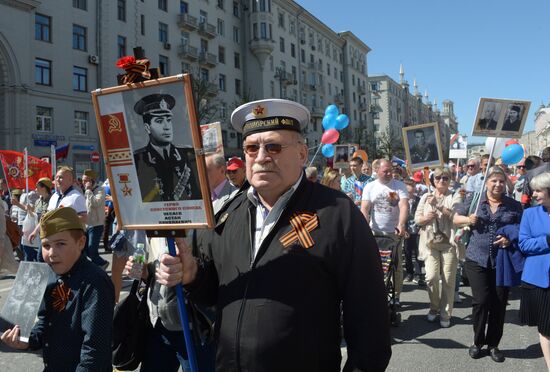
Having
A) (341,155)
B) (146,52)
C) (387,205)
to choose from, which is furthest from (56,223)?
(146,52)

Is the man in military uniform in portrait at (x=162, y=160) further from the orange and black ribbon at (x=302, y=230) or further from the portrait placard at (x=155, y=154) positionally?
the orange and black ribbon at (x=302, y=230)

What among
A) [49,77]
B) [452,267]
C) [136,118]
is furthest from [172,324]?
[49,77]

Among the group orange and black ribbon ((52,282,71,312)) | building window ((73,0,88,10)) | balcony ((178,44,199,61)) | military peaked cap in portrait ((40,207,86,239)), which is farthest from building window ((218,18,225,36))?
orange and black ribbon ((52,282,71,312))

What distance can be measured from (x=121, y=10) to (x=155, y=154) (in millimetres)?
33876

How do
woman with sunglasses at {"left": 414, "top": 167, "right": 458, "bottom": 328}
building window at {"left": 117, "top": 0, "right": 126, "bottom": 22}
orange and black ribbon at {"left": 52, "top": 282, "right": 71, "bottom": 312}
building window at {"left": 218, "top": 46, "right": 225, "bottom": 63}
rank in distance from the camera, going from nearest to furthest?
orange and black ribbon at {"left": 52, "top": 282, "right": 71, "bottom": 312} < woman with sunglasses at {"left": 414, "top": 167, "right": 458, "bottom": 328} < building window at {"left": 117, "top": 0, "right": 126, "bottom": 22} < building window at {"left": 218, "top": 46, "right": 225, "bottom": 63}

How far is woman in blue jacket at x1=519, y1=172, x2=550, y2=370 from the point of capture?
415 centimetres

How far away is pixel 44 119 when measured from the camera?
1086 inches

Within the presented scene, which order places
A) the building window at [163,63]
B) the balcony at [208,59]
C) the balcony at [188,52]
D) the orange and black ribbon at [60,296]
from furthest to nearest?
the balcony at [208,59]
the balcony at [188,52]
the building window at [163,63]
the orange and black ribbon at [60,296]

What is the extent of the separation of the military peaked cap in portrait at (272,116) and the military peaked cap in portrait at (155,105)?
39cm

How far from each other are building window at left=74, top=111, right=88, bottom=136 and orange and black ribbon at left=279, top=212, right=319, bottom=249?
30.1 m

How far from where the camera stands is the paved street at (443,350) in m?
4.73

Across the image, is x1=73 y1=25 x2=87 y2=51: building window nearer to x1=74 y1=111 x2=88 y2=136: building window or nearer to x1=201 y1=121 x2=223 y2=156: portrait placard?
x1=74 y1=111 x2=88 y2=136: building window

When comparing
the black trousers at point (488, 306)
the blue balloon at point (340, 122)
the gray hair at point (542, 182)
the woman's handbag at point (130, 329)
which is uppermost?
the blue balloon at point (340, 122)

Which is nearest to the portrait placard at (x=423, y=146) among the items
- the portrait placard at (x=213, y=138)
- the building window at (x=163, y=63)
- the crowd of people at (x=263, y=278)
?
the crowd of people at (x=263, y=278)
